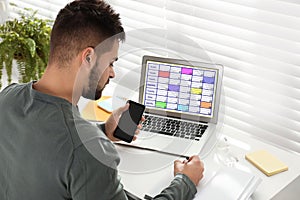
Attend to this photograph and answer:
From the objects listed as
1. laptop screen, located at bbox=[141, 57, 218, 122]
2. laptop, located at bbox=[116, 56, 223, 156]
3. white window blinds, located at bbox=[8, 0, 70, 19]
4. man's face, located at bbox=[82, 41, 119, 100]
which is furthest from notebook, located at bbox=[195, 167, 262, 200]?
white window blinds, located at bbox=[8, 0, 70, 19]

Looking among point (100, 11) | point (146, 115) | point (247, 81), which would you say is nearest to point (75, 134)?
point (100, 11)

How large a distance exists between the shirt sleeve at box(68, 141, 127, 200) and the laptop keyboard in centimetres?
54

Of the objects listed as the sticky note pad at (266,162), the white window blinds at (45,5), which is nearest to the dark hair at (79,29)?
the sticky note pad at (266,162)

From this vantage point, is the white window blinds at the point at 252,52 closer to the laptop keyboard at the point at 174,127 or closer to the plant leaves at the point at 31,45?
the laptop keyboard at the point at 174,127

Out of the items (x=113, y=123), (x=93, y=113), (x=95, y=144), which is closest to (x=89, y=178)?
(x=95, y=144)

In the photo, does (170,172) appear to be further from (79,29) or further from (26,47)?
(26,47)

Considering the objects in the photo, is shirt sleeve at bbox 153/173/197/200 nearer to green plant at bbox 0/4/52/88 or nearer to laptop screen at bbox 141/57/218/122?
laptop screen at bbox 141/57/218/122

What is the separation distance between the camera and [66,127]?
1.04 metres

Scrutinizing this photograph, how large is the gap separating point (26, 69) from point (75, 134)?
0.97 metres

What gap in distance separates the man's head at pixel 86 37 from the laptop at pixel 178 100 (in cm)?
44

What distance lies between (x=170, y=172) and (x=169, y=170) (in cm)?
1

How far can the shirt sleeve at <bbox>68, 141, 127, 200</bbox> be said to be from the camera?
3.29 ft

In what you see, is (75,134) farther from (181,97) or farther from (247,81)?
(247,81)

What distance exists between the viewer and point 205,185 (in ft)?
4.29
